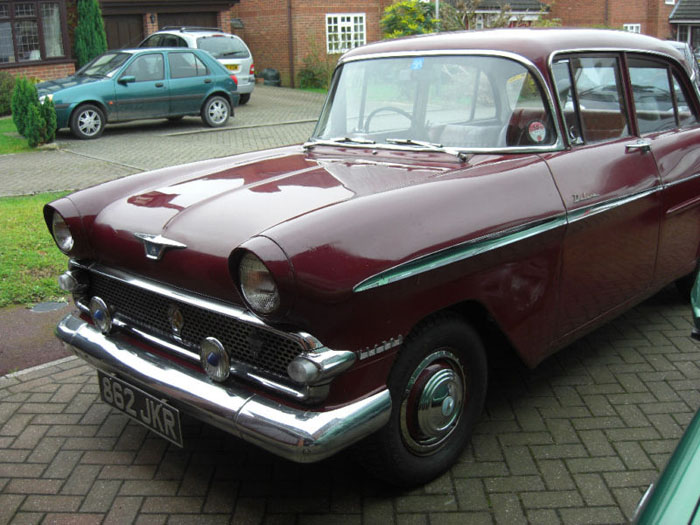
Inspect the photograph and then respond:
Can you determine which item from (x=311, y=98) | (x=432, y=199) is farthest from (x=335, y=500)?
(x=311, y=98)

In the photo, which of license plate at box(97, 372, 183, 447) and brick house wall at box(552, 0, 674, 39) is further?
brick house wall at box(552, 0, 674, 39)

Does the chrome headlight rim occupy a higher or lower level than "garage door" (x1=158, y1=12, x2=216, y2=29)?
lower

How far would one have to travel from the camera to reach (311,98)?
21266mm

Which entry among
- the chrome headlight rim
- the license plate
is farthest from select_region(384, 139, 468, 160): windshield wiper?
the license plate

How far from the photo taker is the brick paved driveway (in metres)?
2.87

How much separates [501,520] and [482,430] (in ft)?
2.24

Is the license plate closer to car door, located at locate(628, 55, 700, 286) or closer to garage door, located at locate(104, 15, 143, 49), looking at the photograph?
car door, located at locate(628, 55, 700, 286)

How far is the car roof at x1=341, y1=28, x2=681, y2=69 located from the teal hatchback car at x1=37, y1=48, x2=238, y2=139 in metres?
10.3

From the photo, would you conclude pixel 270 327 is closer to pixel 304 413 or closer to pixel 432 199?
pixel 304 413

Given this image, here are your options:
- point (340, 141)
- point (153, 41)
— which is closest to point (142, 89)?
point (153, 41)

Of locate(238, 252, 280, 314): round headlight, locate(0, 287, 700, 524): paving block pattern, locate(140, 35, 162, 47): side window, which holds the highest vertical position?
locate(140, 35, 162, 47): side window

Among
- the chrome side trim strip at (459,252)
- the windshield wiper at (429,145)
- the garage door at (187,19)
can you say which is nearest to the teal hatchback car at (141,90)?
the garage door at (187,19)

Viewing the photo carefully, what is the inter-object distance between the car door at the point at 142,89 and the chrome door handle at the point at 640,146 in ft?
37.6

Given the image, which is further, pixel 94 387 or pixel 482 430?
pixel 94 387
